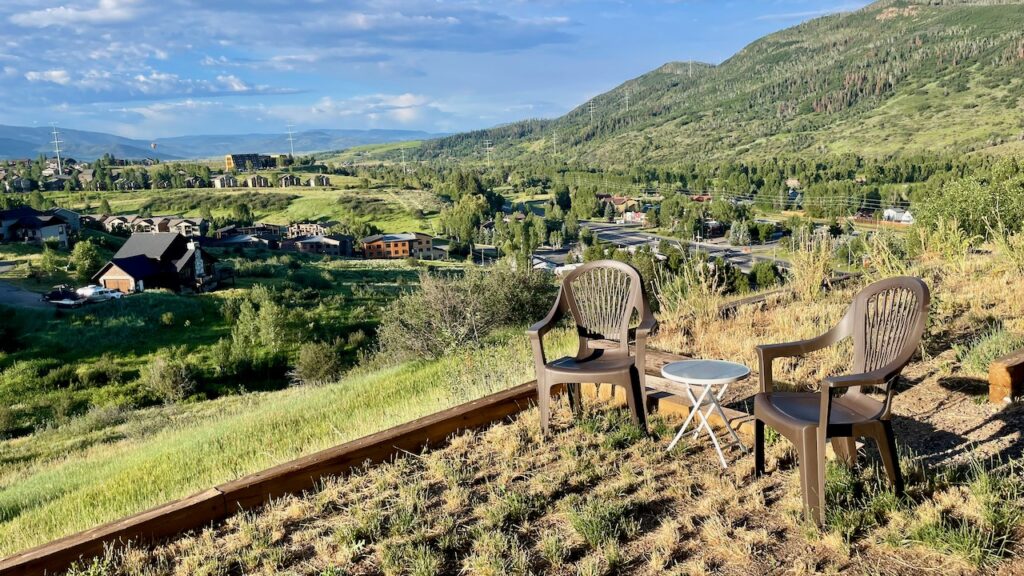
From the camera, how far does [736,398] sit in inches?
187

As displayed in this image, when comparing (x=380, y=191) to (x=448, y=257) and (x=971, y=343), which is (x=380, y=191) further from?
(x=971, y=343)

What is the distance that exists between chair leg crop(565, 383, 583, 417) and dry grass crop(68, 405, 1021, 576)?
0.66 m

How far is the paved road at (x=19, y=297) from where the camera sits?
26188 millimetres

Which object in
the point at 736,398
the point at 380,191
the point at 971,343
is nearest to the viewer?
the point at 736,398

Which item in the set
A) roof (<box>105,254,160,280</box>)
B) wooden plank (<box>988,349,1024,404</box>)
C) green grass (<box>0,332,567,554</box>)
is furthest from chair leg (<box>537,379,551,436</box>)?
roof (<box>105,254,160,280</box>)

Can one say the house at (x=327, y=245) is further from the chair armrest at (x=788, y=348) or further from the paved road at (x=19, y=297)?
the chair armrest at (x=788, y=348)

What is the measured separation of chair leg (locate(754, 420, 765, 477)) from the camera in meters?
3.45

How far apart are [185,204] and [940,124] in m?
98.6

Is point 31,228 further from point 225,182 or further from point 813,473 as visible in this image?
point 813,473

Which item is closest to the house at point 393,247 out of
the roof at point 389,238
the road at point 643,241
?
the roof at point 389,238

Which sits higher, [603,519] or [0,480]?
[603,519]

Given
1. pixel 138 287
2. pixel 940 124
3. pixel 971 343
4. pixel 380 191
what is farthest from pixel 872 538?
pixel 940 124

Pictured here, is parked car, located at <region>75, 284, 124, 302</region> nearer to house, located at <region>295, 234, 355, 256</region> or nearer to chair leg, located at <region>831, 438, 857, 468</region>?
house, located at <region>295, 234, 355, 256</region>

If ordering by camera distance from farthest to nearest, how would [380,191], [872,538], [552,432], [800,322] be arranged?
1. [380,191]
2. [800,322]
3. [552,432]
4. [872,538]
